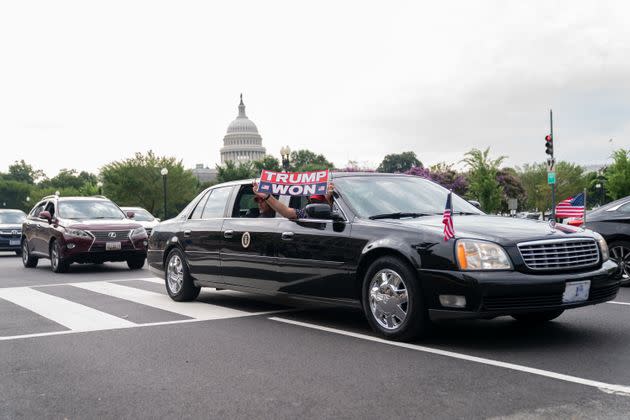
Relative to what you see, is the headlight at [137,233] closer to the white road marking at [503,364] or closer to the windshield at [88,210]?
the windshield at [88,210]

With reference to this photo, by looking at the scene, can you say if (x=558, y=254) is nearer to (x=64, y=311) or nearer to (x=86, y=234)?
(x=64, y=311)

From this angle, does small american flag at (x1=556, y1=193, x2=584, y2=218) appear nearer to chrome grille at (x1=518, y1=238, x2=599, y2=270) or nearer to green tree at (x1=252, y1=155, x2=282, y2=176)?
chrome grille at (x1=518, y1=238, x2=599, y2=270)

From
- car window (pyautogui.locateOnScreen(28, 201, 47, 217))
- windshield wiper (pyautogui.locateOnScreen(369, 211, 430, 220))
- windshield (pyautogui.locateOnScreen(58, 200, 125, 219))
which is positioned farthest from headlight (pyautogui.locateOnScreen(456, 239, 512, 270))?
car window (pyautogui.locateOnScreen(28, 201, 47, 217))

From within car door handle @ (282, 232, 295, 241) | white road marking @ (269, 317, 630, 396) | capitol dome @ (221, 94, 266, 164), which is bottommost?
white road marking @ (269, 317, 630, 396)

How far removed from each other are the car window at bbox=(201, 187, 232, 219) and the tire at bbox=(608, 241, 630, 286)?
19.3 feet

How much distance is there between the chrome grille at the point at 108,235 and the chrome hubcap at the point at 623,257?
9523 millimetres

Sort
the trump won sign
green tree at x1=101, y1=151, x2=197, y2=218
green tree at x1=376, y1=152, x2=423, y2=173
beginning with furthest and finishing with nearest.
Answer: green tree at x1=376, y1=152, x2=423, y2=173
green tree at x1=101, y1=151, x2=197, y2=218
the trump won sign

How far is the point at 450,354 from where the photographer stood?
5.67m

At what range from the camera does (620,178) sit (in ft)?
129

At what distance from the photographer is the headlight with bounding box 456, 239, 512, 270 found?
567 cm

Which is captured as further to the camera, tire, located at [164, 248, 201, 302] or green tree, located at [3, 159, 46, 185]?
green tree, located at [3, 159, 46, 185]

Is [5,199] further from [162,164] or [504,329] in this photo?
[504,329]

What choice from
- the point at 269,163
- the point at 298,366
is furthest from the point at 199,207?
the point at 269,163

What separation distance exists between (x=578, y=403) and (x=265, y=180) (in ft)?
14.3
